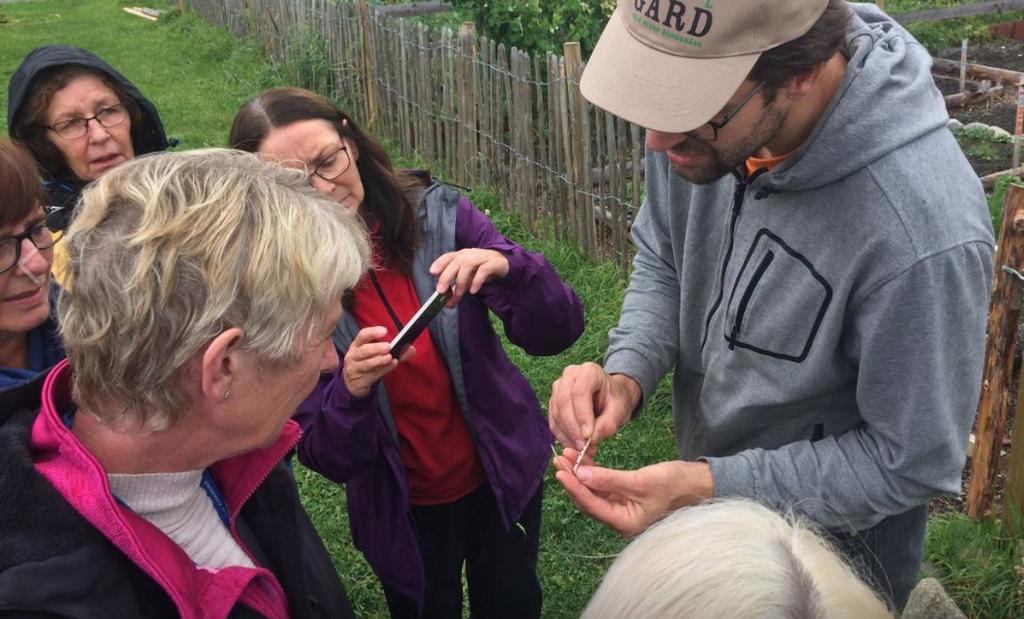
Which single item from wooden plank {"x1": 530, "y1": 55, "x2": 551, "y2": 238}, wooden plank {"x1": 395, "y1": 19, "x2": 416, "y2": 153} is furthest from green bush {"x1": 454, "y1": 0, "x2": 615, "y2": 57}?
wooden plank {"x1": 530, "y1": 55, "x2": 551, "y2": 238}

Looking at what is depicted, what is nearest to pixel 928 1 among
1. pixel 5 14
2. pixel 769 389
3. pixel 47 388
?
pixel 769 389

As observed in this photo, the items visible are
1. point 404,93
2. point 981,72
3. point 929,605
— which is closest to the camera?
point 929,605

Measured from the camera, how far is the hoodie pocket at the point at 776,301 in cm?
185

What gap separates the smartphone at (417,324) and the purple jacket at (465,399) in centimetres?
22

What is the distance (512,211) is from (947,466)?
16.8 ft

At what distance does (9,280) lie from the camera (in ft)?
6.84

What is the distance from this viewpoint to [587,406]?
2.18m

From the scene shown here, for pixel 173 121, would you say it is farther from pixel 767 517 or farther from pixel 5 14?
pixel 5 14

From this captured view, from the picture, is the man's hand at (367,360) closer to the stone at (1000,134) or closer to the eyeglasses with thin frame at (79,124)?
the eyeglasses with thin frame at (79,124)

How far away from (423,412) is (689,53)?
1322 mm

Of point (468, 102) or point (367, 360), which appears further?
point (468, 102)

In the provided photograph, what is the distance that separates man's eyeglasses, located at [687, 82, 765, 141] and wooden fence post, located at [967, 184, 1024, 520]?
181 centimetres

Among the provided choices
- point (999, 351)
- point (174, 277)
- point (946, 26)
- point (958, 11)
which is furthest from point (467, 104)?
point (946, 26)

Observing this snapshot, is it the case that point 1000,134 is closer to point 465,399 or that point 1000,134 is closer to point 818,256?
point 465,399
